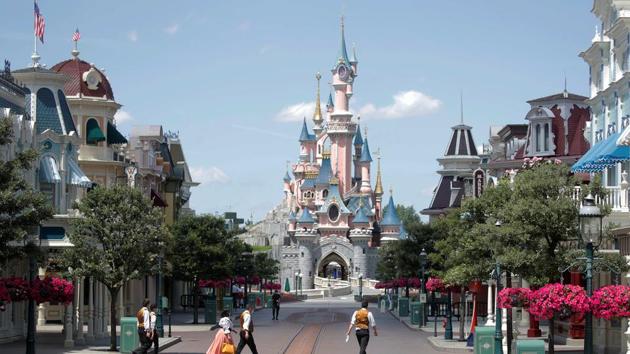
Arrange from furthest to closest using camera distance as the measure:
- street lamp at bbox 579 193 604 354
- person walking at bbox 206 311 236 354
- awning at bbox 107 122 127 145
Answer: awning at bbox 107 122 127 145 < person walking at bbox 206 311 236 354 < street lamp at bbox 579 193 604 354

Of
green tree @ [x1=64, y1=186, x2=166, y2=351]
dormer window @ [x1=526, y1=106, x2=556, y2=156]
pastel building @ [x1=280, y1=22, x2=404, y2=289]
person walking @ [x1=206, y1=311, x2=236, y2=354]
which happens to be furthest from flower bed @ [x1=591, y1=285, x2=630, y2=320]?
pastel building @ [x1=280, y1=22, x2=404, y2=289]

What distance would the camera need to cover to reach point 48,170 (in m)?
42.4

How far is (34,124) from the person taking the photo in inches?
1602

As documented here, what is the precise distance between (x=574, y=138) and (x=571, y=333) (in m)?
13.6

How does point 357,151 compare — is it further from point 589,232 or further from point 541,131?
point 589,232

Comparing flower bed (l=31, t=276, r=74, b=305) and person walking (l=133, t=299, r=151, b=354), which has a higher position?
flower bed (l=31, t=276, r=74, b=305)

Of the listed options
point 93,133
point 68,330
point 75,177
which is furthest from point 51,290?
point 93,133

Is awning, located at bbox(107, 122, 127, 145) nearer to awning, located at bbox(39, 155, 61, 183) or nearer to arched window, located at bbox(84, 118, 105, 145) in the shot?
arched window, located at bbox(84, 118, 105, 145)

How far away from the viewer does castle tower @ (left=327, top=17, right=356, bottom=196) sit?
178m

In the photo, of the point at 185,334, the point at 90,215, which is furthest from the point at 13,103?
the point at 185,334

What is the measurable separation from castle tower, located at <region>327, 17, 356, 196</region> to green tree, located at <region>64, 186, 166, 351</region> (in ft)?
462

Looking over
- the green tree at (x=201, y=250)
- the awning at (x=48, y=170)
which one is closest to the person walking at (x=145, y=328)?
the awning at (x=48, y=170)

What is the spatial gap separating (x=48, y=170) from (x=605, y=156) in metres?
19.2

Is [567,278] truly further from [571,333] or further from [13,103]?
[13,103]
